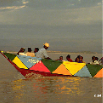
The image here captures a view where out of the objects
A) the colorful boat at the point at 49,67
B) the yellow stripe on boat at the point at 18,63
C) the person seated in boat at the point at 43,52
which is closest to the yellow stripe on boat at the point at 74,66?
the colorful boat at the point at 49,67

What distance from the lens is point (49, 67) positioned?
1055 cm

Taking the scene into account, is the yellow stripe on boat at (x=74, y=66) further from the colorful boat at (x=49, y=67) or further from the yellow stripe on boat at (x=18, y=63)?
the yellow stripe on boat at (x=18, y=63)

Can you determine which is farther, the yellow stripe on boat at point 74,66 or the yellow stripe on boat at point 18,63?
the yellow stripe on boat at point 74,66

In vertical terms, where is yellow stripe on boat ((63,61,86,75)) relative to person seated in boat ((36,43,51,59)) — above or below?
below

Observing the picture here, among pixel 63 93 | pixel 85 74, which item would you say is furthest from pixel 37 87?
pixel 85 74

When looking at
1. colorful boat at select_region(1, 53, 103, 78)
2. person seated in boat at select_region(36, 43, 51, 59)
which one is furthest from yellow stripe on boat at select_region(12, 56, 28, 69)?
person seated in boat at select_region(36, 43, 51, 59)

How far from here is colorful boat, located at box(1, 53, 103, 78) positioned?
10.5 meters

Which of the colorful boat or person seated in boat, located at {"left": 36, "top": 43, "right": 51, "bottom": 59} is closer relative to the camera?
the colorful boat

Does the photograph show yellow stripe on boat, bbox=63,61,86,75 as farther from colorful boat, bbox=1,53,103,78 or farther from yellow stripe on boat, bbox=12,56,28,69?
yellow stripe on boat, bbox=12,56,28,69

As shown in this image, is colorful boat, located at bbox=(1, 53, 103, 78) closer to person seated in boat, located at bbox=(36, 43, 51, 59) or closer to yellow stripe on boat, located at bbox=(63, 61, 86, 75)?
yellow stripe on boat, located at bbox=(63, 61, 86, 75)

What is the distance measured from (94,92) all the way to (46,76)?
357cm

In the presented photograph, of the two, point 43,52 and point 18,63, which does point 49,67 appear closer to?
point 43,52

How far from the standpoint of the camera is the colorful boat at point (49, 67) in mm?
10461

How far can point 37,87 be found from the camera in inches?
332
